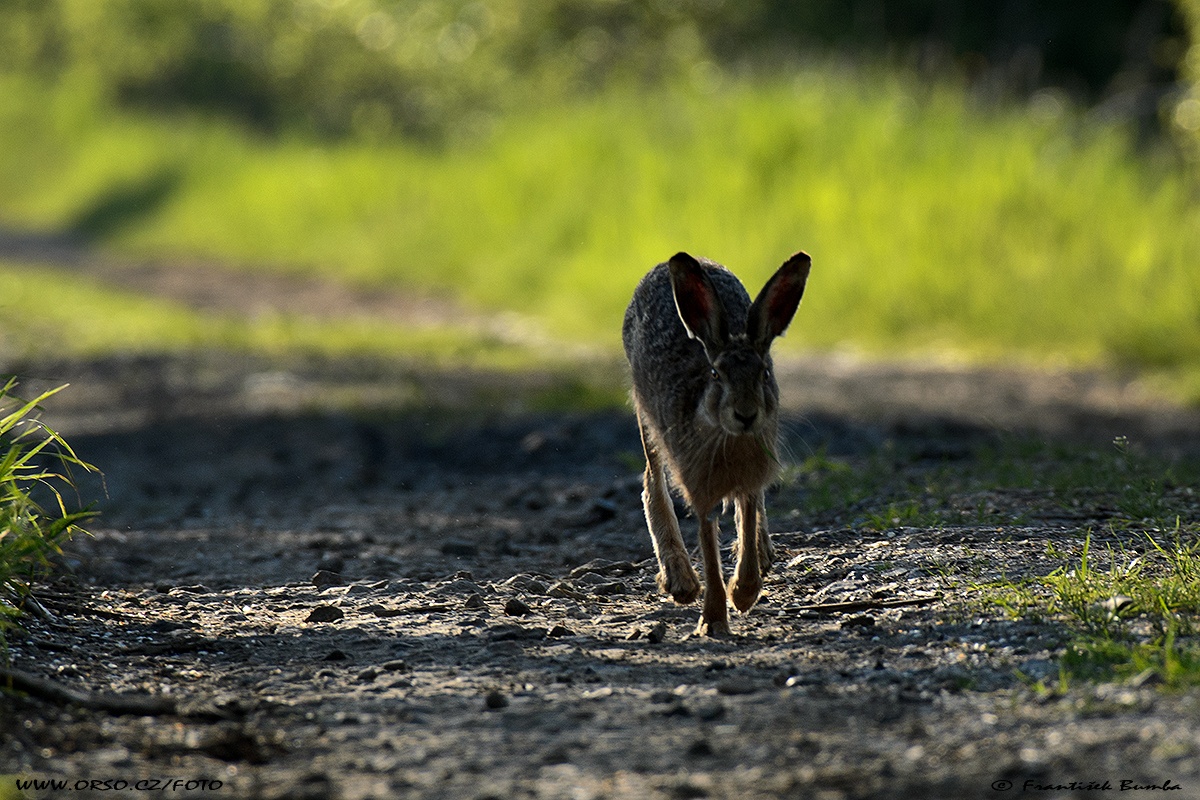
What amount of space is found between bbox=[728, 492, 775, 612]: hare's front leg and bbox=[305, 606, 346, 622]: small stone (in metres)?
1.22

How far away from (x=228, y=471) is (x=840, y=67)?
9.47 m

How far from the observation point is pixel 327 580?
524cm

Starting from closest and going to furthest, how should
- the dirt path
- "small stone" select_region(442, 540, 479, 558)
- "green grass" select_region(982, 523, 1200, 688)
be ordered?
the dirt path < "green grass" select_region(982, 523, 1200, 688) < "small stone" select_region(442, 540, 479, 558)

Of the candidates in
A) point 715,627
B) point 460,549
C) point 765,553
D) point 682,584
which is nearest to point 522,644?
point 715,627

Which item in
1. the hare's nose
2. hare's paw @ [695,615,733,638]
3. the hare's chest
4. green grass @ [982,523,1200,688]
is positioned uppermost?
the hare's nose

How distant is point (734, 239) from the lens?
12539 millimetres

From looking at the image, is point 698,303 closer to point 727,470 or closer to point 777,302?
point 777,302

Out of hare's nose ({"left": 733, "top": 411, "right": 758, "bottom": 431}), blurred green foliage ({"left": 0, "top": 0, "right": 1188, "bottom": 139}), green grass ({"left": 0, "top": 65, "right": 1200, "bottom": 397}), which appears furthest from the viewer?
blurred green foliage ({"left": 0, "top": 0, "right": 1188, "bottom": 139})

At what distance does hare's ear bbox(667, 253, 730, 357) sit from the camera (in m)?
4.53

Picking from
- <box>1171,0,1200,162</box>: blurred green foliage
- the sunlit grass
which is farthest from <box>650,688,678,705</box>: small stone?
<box>1171,0,1200,162</box>: blurred green foliage

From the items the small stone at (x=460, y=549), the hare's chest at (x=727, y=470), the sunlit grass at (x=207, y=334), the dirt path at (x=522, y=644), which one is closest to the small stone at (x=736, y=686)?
the dirt path at (x=522, y=644)

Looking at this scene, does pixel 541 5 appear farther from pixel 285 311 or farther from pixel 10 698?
pixel 10 698

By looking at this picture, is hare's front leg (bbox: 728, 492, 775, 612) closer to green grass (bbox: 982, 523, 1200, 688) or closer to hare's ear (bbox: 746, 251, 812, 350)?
hare's ear (bbox: 746, 251, 812, 350)

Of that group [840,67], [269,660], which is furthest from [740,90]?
[269,660]
